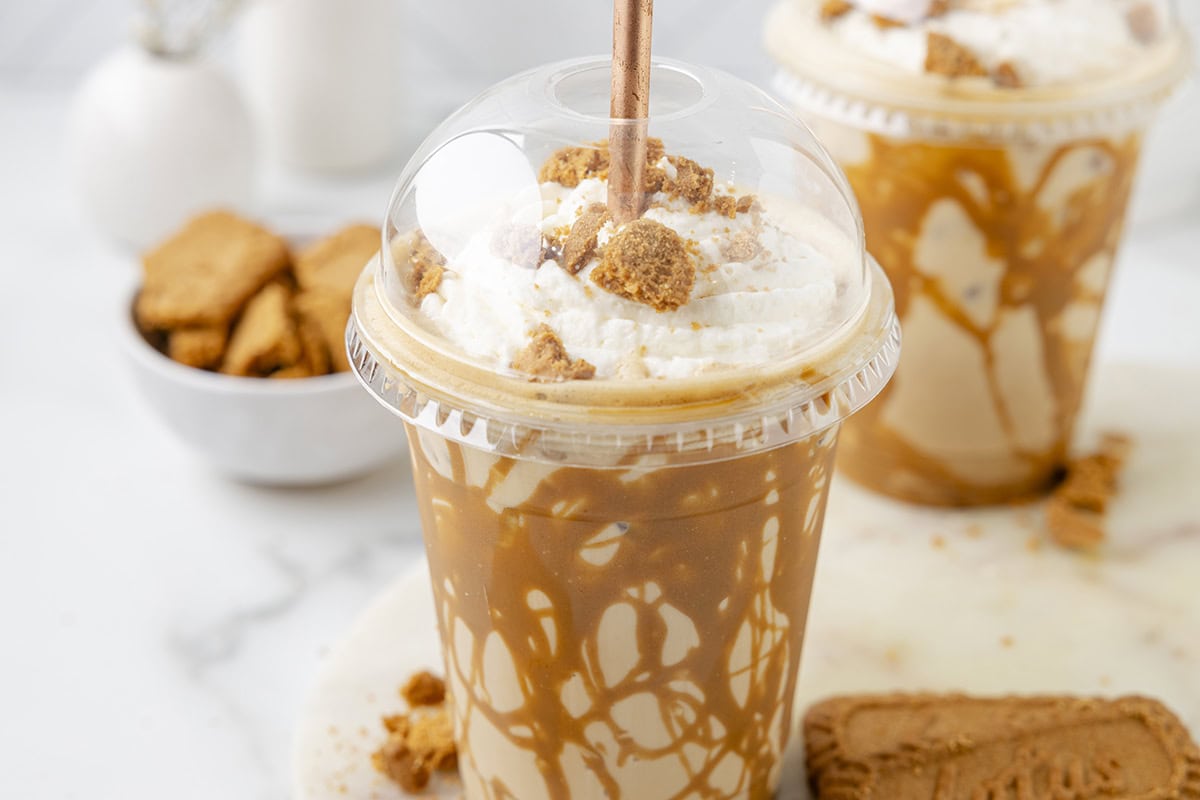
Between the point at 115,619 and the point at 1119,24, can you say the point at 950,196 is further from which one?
the point at 115,619

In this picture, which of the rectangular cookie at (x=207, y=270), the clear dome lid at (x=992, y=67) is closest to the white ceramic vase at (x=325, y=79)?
the rectangular cookie at (x=207, y=270)

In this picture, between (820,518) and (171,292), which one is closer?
(820,518)

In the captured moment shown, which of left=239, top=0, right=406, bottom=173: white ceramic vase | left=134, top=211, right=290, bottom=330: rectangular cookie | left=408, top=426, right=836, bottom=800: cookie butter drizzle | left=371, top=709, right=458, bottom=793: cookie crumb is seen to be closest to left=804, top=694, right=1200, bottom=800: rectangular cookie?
left=408, top=426, right=836, bottom=800: cookie butter drizzle

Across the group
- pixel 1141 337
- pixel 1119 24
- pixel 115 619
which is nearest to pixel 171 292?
pixel 115 619

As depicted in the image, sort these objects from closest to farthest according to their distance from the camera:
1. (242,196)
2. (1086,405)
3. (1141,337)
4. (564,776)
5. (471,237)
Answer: (471,237), (564,776), (1086,405), (1141,337), (242,196)

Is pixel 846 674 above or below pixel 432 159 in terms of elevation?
below

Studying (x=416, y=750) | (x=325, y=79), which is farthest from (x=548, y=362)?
(x=325, y=79)

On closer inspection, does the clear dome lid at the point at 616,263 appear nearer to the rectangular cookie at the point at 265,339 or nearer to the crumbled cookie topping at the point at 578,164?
the crumbled cookie topping at the point at 578,164
